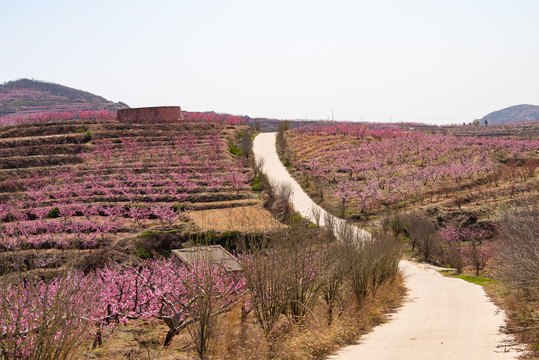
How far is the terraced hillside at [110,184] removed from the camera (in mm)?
29234

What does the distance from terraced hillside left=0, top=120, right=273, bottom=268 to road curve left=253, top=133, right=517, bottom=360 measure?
11.0 m

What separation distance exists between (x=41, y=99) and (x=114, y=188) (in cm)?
11539

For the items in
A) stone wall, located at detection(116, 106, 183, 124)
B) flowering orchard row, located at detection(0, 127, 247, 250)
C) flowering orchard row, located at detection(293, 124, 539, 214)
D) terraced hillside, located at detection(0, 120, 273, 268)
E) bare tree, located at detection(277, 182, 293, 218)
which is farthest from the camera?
Result: stone wall, located at detection(116, 106, 183, 124)

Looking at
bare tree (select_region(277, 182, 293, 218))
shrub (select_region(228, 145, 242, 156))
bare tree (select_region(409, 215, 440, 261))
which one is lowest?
bare tree (select_region(409, 215, 440, 261))

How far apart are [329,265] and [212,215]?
2274cm

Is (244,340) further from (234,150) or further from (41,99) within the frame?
(41,99)

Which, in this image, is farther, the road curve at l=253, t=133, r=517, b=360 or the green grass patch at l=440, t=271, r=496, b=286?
Result: the green grass patch at l=440, t=271, r=496, b=286

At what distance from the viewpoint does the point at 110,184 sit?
135 ft

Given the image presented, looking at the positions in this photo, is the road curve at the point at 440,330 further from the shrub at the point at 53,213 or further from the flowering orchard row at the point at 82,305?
the shrub at the point at 53,213

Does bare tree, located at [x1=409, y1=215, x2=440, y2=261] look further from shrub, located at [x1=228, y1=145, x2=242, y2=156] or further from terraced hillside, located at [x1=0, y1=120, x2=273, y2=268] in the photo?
shrub, located at [x1=228, y1=145, x2=242, y2=156]

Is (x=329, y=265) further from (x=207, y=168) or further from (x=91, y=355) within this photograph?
(x=207, y=168)

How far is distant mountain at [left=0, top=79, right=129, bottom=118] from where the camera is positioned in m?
127

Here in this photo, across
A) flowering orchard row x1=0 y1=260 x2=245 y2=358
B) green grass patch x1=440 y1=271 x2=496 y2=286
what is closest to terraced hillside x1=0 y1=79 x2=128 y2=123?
green grass patch x1=440 y1=271 x2=496 y2=286

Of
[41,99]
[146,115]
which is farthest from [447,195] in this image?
[41,99]
